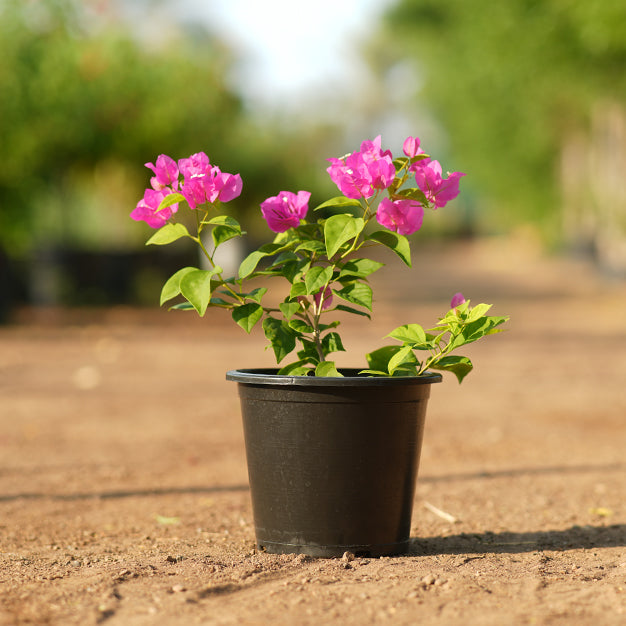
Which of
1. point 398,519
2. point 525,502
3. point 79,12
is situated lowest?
point 525,502

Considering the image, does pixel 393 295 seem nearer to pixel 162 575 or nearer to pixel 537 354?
pixel 537 354

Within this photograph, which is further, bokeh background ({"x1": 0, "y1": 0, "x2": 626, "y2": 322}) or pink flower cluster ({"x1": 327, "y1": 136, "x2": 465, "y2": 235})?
bokeh background ({"x1": 0, "y1": 0, "x2": 626, "y2": 322})

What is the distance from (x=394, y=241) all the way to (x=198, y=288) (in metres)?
0.73

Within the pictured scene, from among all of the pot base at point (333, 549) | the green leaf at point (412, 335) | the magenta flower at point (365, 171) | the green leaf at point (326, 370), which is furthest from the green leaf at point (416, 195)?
the pot base at point (333, 549)

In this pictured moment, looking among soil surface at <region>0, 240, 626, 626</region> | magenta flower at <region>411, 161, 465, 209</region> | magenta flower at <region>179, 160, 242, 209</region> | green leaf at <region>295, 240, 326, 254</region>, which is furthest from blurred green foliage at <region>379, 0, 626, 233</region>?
magenta flower at <region>179, 160, 242, 209</region>

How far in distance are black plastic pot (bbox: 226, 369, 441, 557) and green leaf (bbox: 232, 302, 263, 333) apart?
20 centimetres

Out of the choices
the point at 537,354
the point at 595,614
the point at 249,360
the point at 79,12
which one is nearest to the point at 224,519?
the point at 595,614

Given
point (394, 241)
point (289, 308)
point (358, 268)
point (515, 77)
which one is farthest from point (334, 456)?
point (515, 77)

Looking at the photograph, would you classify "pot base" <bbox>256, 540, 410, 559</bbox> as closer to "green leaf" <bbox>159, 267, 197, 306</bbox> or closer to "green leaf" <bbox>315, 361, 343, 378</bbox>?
"green leaf" <bbox>315, 361, 343, 378</bbox>

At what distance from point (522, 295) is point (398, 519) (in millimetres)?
20086

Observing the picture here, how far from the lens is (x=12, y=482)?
5.45m

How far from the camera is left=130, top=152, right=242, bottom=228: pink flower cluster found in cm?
351

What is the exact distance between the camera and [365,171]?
3.50 metres

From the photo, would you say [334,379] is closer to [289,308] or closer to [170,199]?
[289,308]
